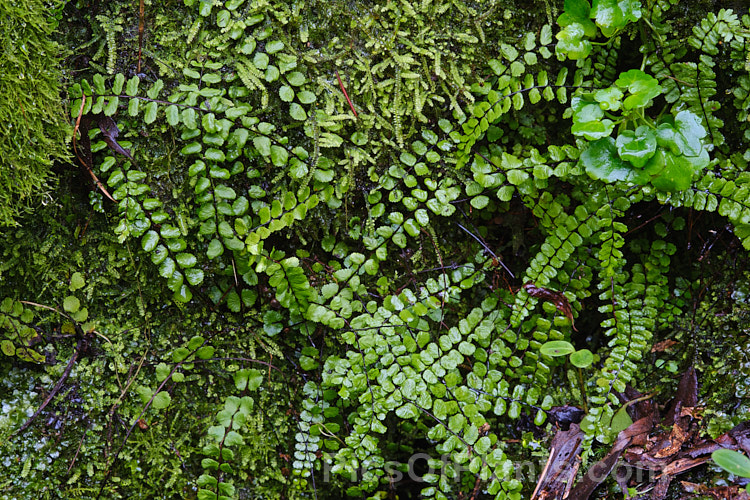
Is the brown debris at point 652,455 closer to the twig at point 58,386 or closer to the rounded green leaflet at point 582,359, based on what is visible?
the rounded green leaflet at point 582,359

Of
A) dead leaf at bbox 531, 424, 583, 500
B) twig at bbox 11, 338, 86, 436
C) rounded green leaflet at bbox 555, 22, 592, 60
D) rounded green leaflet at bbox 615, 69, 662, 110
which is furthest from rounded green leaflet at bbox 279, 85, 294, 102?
dead leaf at bbox 531, 424, 583, 500

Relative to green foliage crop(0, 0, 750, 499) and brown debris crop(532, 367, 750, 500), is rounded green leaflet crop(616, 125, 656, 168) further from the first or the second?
brown debris crop(532, 367, 750, 500)

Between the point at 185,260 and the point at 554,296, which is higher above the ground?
the point at 185,260

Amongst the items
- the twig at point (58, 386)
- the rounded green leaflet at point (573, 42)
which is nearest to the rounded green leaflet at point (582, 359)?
the rounded green leaflet at point (573, 42)

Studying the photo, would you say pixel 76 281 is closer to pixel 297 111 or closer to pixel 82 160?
pixel 82 160

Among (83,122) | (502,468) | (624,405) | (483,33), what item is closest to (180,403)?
(83,122)

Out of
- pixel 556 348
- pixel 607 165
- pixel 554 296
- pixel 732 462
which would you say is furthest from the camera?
pixel 554 296

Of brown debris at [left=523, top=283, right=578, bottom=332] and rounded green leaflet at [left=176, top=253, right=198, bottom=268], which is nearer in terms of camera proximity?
rounded green leaflet at [left=176, top=253, right=198, bottom=268]

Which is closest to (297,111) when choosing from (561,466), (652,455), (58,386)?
(58,386)
